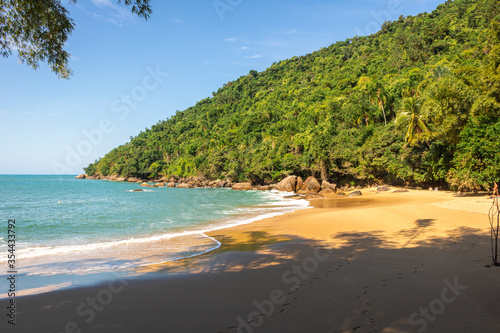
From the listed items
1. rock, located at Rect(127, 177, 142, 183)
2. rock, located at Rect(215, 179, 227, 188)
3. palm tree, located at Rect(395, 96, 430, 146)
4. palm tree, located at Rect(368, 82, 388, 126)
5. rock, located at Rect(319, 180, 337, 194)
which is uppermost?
palm tree, located at Rect(368, 82, 388, 126)

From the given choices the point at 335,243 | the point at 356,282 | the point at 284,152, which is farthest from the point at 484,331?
the point at 284,152

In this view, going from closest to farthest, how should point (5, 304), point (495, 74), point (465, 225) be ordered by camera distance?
point (5, 304) → point (465, 225) → point (495, 74)

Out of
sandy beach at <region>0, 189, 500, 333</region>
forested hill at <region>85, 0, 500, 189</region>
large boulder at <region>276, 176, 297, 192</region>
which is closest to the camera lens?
sandy beach at <region>0, 189, 500, 333</region>

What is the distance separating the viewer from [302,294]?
15.8 ft

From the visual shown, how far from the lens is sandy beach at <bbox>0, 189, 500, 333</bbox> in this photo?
3830mm

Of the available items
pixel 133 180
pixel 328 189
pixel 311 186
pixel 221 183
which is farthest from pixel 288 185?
pixel 133 180

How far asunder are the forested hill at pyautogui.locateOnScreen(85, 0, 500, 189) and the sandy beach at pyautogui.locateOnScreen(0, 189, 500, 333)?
48.0ft

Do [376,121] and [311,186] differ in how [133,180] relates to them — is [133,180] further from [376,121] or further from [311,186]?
[376,121]

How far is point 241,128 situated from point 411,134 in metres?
56.2

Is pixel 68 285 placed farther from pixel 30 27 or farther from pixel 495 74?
pixel 495 74

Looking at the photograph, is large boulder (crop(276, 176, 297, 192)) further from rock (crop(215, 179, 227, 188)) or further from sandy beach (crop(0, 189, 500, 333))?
sandy beach (crop(0, 189, 500, 333))

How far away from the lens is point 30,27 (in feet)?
17.2

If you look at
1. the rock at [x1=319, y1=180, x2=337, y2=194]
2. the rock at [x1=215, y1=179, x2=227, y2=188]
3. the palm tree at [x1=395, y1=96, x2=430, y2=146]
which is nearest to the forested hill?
the palm tree at [x1=395, y1=96, x2=430, y2=146]

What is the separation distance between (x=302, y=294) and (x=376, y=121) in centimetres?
4938
